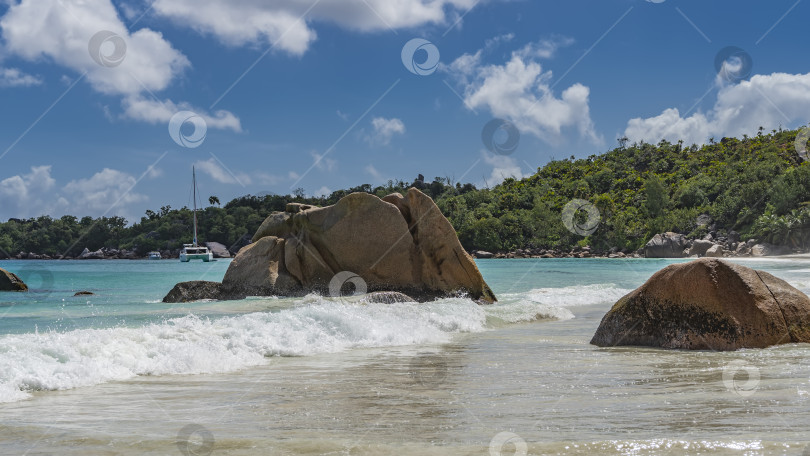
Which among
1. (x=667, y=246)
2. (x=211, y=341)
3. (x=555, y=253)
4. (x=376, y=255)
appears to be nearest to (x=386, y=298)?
(x=376, y=255)

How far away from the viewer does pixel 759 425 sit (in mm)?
4648

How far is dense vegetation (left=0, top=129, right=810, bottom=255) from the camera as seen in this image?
260 ft

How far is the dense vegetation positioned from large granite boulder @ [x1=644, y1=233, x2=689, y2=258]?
556 cm

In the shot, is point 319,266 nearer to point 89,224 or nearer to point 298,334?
point 298,334

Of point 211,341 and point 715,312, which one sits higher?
point 715,312

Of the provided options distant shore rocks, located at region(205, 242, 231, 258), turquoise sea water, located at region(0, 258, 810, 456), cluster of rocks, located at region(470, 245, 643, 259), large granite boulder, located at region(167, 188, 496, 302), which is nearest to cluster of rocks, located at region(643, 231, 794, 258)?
cluster of rocks, located at region(470, 245, 643, 259)

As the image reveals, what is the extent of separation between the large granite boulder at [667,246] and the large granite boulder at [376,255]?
6579cm

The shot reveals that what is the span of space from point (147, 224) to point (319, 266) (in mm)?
120606

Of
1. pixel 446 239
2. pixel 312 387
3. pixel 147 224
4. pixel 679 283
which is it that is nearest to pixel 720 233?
pixel 446 239

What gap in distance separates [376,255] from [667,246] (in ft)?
224

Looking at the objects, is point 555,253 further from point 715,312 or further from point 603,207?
point 715,312

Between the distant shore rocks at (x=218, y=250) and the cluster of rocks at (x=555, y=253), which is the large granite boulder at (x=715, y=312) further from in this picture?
the distant shore rocks at (x=218, y=250)

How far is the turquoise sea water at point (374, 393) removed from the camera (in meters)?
4.43

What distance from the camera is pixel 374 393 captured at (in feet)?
20.8
